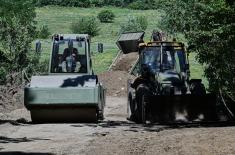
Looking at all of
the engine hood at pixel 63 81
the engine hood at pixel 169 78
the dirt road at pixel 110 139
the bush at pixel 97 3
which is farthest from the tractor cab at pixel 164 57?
the bush at pixel 97 3

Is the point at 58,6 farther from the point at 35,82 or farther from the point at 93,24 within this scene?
the point at 35,82

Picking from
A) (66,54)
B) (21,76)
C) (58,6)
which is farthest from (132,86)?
(58,6)

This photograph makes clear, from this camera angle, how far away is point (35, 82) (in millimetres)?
16562

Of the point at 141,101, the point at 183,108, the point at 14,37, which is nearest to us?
the point at 183,108

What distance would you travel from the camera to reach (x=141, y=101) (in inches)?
666

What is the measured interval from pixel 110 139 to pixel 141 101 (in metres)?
4.48

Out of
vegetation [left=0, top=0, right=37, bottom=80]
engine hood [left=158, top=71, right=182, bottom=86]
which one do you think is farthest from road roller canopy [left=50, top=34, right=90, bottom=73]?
vegetation [left=0, top=0, right=37, bottom=80]

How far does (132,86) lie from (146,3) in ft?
295

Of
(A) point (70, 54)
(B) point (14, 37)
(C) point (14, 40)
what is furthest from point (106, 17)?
(A) point (70, 54)

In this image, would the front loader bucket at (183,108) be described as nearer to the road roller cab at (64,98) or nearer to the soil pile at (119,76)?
the road roller cab at (64,98)

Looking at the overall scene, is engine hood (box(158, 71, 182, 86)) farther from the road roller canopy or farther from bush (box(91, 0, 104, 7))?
bush (box(91, 0, 104, 7))

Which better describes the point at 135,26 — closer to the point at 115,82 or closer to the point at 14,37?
the point at 115,82

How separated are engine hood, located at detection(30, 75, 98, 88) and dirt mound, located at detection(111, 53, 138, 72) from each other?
59.3 ft

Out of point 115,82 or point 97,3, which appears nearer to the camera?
point 115,82
